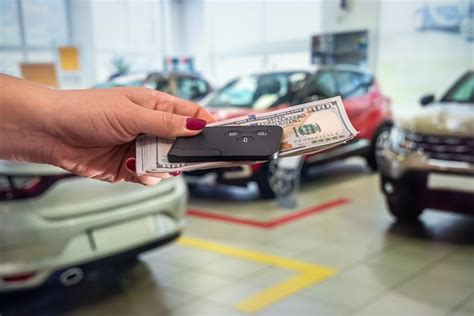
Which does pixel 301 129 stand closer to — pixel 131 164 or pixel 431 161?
pixel 131 164

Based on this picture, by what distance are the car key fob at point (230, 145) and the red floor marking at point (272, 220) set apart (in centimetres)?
275

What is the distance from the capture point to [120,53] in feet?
22.3

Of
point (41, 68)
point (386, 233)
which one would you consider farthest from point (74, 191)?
point (386, 233)

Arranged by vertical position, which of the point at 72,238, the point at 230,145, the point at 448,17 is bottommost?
the point at 72,238

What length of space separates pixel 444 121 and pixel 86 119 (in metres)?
2.71

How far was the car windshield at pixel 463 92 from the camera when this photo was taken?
3374 millimetres

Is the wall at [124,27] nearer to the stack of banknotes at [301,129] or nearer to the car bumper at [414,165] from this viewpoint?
the car bumper at [414,165]

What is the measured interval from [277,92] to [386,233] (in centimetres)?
122

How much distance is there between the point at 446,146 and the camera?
2.85m

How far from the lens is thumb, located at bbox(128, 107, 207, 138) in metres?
0.69

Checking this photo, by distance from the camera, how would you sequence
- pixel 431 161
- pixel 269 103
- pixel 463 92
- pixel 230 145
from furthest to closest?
pixel 463 92
pixel 431 161
pixel 269 103
pixel 230 145

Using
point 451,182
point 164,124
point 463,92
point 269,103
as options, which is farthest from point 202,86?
point 164,124

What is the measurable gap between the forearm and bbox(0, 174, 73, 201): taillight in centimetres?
114

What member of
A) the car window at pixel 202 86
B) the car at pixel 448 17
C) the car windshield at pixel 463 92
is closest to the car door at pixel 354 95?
the car windshield at pixel 463 92
